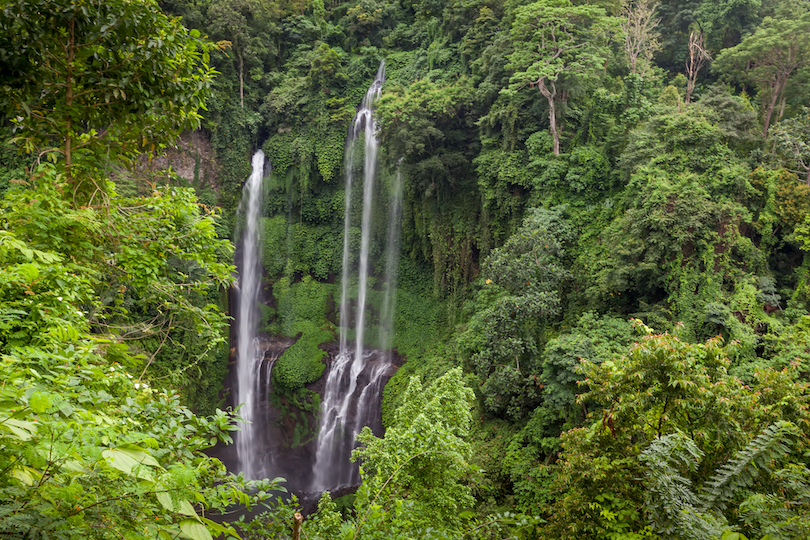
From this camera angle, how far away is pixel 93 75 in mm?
4121

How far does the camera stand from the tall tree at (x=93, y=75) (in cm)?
385

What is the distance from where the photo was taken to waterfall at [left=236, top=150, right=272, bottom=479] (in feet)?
61.3

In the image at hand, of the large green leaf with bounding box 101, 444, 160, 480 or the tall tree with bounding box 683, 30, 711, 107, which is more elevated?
the tall tree with bounding box 683, 30, 711, 107

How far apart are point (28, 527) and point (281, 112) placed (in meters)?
22.1

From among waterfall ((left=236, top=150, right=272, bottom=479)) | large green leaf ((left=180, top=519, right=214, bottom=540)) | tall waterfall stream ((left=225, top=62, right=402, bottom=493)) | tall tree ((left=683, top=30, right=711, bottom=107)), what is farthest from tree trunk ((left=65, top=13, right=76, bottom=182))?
tall tree ((left=683, top=30, right=711, bottom=107))

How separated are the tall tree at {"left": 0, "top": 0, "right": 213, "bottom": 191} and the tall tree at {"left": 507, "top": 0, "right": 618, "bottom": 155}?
10.3 meters

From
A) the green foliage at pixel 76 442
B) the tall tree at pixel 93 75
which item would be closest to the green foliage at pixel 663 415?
the green foliage at pixel 76 442

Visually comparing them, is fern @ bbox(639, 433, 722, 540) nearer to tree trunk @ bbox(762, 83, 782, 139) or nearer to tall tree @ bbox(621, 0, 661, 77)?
tree trunk @ bbox(762, 83, 782, 139)

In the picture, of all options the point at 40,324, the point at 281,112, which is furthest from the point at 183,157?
the point at 40,324

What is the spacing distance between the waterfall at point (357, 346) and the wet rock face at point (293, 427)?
9cm

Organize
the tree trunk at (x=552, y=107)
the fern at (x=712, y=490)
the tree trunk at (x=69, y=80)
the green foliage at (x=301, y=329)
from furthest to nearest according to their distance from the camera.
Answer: the green foliage at (x=301, y=329) → the tree trunk at (x=552, y=107) → the tree trunk at (x=69, y=80) → the fern at (x=712, y=490)

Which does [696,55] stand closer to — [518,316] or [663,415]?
[518,316]

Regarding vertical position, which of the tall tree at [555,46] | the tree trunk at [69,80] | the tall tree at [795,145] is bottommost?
the tree trunk at [69,80]

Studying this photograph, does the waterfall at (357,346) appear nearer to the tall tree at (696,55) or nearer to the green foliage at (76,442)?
the tall tree at (696,55)
